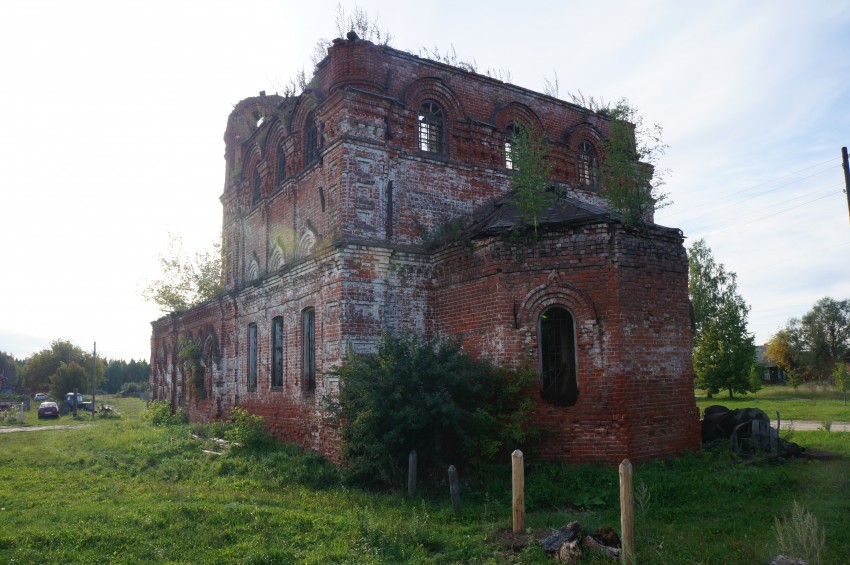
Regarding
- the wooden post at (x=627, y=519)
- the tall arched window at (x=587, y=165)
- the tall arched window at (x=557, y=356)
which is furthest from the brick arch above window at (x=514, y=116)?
the wooden post at (x=627, y=519)

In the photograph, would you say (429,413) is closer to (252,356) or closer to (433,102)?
(433,102)

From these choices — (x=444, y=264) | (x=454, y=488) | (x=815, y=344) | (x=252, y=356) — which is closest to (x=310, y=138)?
(x=444, y=264)

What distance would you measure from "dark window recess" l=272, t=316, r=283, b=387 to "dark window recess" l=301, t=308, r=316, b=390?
1770 millimetres

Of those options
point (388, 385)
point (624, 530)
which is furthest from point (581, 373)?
point (624, 530)

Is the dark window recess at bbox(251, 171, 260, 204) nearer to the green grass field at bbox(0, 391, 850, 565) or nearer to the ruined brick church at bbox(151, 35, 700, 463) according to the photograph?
the ruined brick church at bbox(151, 35, 700, 463)

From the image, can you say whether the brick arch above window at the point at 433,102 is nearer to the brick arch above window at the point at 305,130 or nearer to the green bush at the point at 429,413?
the brick arch above window at the point at 305,130

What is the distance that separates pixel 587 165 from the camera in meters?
16.8

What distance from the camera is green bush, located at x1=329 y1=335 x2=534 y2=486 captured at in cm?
956

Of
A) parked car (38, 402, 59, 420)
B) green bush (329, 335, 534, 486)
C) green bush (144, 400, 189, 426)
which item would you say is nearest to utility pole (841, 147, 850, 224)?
green bush (329, 335, 534, 486)

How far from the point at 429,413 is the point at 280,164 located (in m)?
10.2

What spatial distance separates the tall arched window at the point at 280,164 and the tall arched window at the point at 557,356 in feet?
31.0

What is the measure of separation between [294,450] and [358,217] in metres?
A: 5.32

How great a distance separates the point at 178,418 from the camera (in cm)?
2203

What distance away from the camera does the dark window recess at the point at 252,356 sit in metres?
16.8
